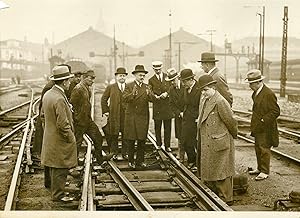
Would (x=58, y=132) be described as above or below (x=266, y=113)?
below

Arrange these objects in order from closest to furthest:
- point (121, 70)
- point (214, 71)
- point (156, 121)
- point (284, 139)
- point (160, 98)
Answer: point (214, 71) < point (121, 70) < point (160, 98) < point (156, 121) < point (284, 139)

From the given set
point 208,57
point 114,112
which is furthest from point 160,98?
point 208,57

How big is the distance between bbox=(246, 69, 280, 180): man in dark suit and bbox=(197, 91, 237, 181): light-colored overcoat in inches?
29.9

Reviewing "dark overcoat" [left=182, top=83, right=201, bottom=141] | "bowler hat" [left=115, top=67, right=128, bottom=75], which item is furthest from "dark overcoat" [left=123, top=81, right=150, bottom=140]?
"dark overcoat" [left=182, top=83, right=201, bottom=141]

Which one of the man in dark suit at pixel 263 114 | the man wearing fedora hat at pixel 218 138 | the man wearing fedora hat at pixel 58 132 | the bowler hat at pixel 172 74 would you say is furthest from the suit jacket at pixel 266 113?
the man wearing fedora hat at pixel 58 132

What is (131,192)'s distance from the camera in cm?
558

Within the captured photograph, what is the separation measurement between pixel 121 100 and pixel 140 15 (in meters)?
2.81

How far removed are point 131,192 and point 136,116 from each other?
1693 millimetres

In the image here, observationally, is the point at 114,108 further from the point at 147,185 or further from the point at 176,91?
the point at 147,185

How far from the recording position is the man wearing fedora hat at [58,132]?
5.16 meters

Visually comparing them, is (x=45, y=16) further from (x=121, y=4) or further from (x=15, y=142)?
(x=15, y=142)

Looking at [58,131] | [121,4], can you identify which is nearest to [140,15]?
[121,4]

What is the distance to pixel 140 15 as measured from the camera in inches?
192

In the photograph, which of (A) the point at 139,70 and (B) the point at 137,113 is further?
(B) the point at 137,113
